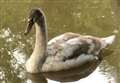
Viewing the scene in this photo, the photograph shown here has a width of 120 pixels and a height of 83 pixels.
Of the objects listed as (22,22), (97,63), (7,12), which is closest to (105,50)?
(97,63)

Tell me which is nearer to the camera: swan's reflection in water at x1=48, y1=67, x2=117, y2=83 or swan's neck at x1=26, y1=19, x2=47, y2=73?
swan's reflection in water at x1=48, y1=67, x2=117, y2=83

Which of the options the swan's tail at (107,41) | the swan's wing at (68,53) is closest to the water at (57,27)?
the swan's tail at (107,41)

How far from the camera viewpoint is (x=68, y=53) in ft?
31.5

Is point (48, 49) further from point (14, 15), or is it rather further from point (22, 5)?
point (22, 5)

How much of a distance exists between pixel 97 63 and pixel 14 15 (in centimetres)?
369

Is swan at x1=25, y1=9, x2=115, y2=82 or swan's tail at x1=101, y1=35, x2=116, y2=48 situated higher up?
swan's tail at x1=101, y1=35, x2=116, y2=48

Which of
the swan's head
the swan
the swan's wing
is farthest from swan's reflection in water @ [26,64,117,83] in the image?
the swan's head

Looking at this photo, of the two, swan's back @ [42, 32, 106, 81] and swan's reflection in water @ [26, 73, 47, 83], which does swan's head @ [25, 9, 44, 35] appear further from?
swan's reflection in water @ [26, 73, 47, 83]

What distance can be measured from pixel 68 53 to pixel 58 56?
0.67 feet

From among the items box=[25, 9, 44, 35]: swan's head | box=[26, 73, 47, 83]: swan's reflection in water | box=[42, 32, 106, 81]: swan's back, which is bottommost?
box=[26, 73, 47, 83]: swan's reflection in water

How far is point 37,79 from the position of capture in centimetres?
929

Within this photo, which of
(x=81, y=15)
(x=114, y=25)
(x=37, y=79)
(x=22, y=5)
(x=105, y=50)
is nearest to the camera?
(x=37, y=79)

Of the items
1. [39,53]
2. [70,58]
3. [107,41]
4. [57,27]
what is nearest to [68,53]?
[70,58]

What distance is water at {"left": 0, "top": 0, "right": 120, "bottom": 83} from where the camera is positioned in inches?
366
